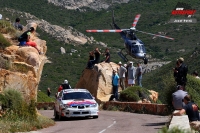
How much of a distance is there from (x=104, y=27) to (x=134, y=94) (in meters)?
75.4

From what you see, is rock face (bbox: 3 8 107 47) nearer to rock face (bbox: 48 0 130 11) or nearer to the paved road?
rock face (bbox: 48 0 130 11)

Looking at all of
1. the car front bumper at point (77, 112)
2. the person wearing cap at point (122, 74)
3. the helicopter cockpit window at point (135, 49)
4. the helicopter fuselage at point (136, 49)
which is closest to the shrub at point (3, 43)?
the car front bumper at point (77, 112)

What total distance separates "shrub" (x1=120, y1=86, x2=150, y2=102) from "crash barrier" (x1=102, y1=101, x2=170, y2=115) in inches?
28.1

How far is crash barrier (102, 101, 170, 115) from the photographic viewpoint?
25.1m

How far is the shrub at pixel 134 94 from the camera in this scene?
95.3 ft

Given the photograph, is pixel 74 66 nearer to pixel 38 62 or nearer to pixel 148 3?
pixel 148 3

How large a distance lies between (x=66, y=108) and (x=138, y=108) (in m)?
5.31

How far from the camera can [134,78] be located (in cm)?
3119

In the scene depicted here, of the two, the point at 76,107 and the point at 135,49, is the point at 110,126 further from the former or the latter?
the point at 135,49

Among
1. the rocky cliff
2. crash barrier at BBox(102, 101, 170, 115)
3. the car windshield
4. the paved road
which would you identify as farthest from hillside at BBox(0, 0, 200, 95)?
the paved road

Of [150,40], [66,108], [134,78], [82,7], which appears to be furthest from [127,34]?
[82,7]

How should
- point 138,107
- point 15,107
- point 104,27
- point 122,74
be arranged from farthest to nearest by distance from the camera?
point 104,27 → point 122,74 → point 138,107 → point 15,107

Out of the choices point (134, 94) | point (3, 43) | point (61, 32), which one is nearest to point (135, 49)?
point (134, 94)

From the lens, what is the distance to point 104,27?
104 meters
